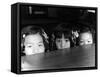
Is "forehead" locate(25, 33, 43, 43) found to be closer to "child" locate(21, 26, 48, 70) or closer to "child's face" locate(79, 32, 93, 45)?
"child" locate(21, 26, 48, 70)

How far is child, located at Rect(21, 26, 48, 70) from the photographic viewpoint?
12.8 ft

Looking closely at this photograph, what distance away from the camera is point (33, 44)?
3.97 m

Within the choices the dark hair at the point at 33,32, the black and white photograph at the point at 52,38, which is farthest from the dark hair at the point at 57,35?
the dark hair at the point at 33,32

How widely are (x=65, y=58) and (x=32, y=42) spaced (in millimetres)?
522

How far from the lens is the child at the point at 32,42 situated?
3.90 metres

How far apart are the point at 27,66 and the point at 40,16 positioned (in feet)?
2.15

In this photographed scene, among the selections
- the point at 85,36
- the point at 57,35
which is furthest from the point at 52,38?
the point at 85,36

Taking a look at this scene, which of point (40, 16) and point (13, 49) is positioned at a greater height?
point (40, 16)

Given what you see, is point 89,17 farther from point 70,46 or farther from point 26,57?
point 26,57

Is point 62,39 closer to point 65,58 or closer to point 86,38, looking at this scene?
point 65,58

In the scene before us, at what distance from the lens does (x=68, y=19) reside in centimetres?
420

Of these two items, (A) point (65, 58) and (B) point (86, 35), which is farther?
(B) point (86, 35)

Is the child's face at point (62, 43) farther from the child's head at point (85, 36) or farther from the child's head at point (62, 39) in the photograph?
the child's head at point (85, 36)

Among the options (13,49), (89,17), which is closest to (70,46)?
(89,17)
